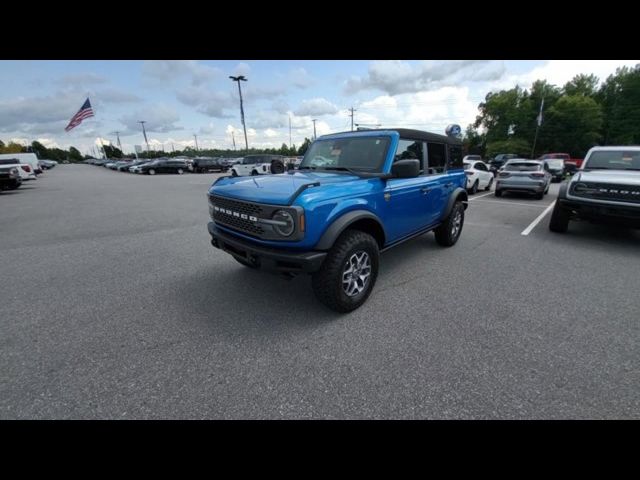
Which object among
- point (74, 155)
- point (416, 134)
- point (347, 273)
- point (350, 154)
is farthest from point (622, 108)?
point (74, 155)

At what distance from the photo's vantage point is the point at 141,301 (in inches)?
132

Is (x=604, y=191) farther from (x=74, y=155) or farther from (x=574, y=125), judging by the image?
(x=74, y=155)

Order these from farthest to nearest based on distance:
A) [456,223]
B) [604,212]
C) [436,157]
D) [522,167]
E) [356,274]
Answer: [522,167]
[456,223]
[604,212]
[436,157]
[356,274]

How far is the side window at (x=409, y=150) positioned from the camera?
3.63m

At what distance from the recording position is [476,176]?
1242 centimetres

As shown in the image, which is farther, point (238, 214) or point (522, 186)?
point (522, 186)

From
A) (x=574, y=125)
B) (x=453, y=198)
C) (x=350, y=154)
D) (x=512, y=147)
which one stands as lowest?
(x=512, y=147)

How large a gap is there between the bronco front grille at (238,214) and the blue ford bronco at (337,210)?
0.01 m

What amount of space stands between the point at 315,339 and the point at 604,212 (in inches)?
233

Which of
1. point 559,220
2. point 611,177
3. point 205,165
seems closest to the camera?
point 611,177

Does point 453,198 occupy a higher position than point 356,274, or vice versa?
point 453,198

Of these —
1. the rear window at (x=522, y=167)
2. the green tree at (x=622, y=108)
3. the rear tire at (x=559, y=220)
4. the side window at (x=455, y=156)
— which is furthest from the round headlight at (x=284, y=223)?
the green tree at (x=622, y=108)
